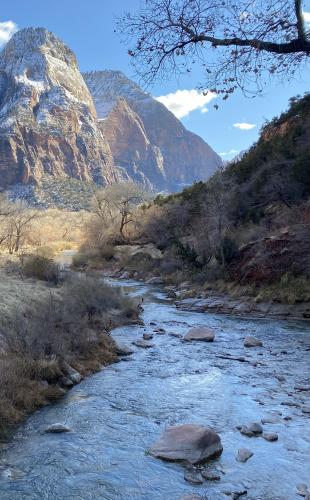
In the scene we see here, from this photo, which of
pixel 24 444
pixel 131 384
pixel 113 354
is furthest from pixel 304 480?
pixel 113 354

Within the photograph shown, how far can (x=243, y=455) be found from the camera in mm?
6359

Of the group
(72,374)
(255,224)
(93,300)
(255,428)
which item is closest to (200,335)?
Result: (93,300)

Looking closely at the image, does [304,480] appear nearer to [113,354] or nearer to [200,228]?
[113,354]

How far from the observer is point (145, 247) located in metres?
39.2

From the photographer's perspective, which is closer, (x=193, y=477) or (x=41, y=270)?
(x=193, y=477)

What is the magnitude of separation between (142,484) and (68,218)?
306ft

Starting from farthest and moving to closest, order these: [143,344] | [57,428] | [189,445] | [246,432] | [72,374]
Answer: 1. [143,344]
2. [72,374]
3. [57,428]
4. [246,432]
5. [189,445]

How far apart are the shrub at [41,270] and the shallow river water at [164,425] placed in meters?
11.6

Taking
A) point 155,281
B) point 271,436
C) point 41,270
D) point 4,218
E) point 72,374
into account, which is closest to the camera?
point 271,436

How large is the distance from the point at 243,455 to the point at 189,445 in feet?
2.45

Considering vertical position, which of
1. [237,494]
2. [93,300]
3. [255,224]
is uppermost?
[255,224]

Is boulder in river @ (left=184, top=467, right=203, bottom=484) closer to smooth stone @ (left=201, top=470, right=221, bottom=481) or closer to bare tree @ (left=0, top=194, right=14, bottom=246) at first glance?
smooth stone @ (left=201, top=470, right=221, bottom=481)

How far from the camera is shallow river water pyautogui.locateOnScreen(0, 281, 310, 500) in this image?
5.65 m

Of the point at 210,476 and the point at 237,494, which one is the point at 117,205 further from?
the point at 237,494
